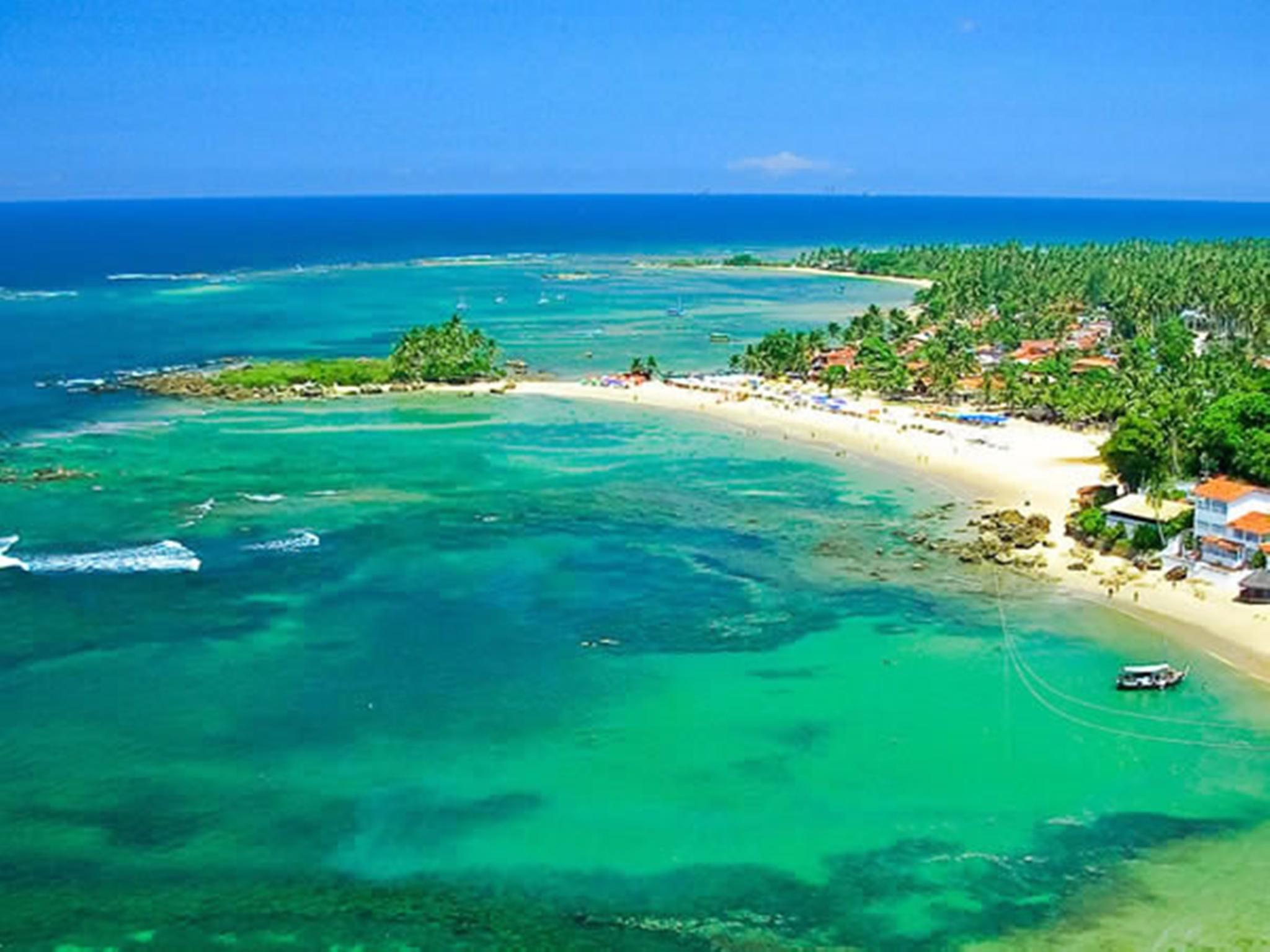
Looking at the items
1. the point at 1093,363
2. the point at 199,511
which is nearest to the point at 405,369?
the point at 199,511

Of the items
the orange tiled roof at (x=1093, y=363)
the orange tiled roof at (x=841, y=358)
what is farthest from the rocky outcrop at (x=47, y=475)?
the orange tiled roof at (x=1093, y=363)

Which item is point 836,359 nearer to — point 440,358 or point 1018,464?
point 440,358

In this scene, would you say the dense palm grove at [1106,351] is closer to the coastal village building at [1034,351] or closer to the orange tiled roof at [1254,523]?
the coastal village building at [1034,351]

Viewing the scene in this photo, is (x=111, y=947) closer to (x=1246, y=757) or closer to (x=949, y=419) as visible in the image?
(x=1246, y=757)

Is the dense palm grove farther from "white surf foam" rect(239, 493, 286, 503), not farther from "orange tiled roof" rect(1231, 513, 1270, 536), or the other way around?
"white surf foam" rect(239, 493, 286, 503)

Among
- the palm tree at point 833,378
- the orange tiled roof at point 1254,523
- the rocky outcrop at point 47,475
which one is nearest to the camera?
the orange tiled roof at point 1254,523
